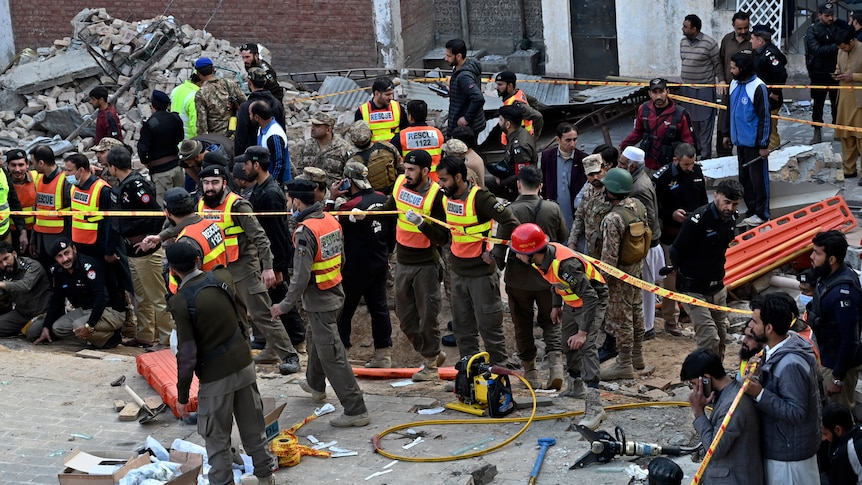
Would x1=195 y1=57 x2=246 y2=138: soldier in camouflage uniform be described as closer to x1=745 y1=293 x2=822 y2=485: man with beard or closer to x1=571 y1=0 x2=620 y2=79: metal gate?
x1=571 y1=0 x2=620 y2=79: metal gate

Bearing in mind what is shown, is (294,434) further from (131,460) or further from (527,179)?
(527,179)

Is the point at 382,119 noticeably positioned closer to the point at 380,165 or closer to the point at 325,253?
the point at 380,165

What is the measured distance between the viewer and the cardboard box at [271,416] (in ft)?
27.9

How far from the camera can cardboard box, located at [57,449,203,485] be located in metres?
7.77

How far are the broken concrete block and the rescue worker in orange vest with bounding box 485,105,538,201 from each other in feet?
31.7

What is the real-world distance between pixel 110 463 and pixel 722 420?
437 cm

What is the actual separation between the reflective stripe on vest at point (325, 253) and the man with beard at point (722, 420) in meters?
3.40

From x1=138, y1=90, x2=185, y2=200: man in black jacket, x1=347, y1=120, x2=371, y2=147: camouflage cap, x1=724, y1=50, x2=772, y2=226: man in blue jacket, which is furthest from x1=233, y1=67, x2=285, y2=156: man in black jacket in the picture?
x1=724, y1=50, x2=772, y2=226: man in blue jacket

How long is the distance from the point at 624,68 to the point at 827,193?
6.02m

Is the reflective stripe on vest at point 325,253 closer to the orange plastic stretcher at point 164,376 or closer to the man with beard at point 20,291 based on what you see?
the orange plastic stretcher at point 164,376

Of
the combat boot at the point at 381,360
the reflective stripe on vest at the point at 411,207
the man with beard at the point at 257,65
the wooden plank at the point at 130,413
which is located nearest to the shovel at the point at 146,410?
the wooden plank at the point at 130,413

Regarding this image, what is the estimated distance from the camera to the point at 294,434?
8.97m

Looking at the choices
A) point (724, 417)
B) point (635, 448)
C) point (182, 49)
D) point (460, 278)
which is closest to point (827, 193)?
point (460, 278)


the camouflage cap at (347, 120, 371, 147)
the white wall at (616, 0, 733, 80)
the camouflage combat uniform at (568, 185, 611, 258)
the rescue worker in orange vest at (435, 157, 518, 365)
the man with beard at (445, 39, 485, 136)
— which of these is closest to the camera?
the rescue worker in orange vest at (435, 157, 518, 365)
